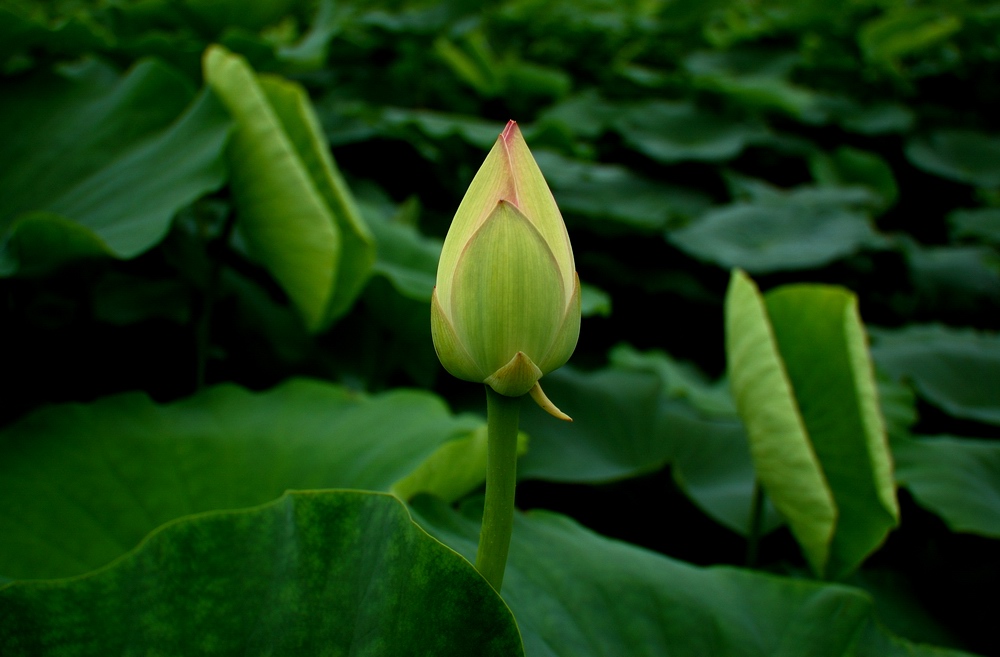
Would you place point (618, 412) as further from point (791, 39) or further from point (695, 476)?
point (791, 39)

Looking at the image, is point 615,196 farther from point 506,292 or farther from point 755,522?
point 506,292

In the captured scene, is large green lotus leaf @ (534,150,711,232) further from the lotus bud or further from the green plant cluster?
the lotus bud

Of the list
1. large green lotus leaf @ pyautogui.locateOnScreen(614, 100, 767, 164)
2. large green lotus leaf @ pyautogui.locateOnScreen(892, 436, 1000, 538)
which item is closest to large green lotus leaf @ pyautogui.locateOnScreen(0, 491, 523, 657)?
large green lotus leaf @ pyautogui.locateOnScreen(892, 436, 1000, 538)

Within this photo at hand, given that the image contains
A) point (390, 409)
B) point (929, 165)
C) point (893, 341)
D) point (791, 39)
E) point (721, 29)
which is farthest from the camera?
point (721, 29)

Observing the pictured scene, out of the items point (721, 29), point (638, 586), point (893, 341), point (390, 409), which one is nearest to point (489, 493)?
point (638, 586)

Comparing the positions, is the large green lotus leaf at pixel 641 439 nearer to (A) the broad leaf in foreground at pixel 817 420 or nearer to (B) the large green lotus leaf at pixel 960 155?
(A) the broad leaf in foreground at pixel 817 420

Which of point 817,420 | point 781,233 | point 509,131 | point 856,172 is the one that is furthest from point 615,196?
point 509,131
